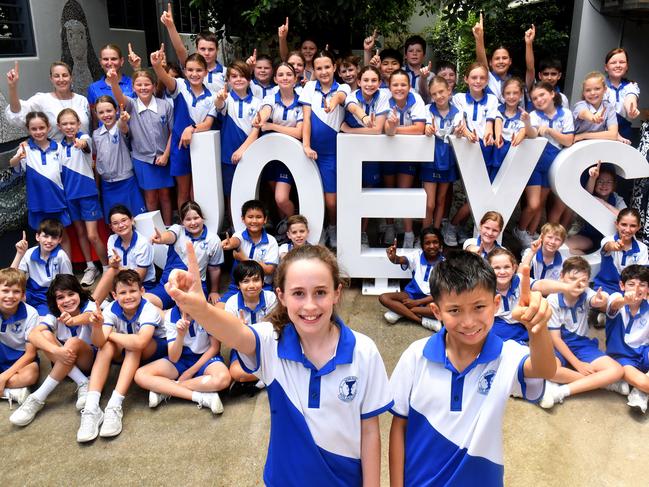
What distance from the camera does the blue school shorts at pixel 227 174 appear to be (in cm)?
533

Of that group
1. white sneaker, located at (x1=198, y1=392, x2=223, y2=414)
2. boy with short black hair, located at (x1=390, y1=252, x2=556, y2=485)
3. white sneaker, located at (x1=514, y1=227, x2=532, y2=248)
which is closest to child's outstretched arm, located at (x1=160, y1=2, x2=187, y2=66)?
white sneaker, located at (x1=198, y1=392, x2=223, y2=414)

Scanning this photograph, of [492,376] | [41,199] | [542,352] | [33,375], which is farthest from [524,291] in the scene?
[41,199]

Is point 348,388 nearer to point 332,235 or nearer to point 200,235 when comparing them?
point 200,235

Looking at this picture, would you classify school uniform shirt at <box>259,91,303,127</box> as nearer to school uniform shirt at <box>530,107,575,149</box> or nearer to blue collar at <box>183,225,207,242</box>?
blue collar at <box>183,225,207,242</box>

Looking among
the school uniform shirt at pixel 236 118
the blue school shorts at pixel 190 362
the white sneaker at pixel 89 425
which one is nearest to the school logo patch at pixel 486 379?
the blue school shorts at pixel 190 362

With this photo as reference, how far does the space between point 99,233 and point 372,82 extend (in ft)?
9.30

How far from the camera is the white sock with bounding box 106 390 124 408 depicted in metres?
3.45

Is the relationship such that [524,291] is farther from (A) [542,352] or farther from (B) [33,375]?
(B) [33,375]

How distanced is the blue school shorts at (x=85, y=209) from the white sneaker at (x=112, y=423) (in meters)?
2.22

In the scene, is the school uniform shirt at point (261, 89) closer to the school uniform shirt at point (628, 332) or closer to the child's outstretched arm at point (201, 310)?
the school uniform shirt at point (628, 332)

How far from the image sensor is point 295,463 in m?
1.92

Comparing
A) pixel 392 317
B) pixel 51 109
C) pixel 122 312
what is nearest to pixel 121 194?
pixel 51 109

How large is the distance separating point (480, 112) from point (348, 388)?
3647mm

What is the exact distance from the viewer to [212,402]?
3.50 meters
